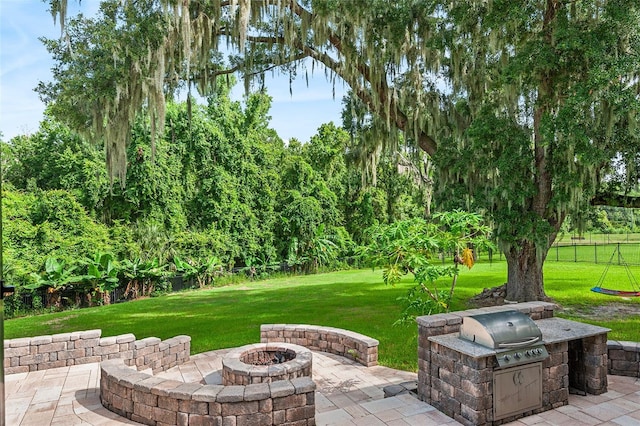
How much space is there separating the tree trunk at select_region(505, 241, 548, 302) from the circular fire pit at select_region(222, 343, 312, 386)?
24.7ft

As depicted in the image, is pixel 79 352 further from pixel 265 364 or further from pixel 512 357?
pixel 512 357

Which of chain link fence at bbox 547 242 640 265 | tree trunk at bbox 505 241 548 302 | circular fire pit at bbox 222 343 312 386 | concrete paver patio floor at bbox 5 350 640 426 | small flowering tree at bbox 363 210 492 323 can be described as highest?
small flowering tree at bbox 363 210 492 323

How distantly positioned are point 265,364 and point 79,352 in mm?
3332

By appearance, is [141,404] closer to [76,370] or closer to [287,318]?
[76,370]

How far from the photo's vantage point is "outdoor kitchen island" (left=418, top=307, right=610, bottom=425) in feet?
15.0

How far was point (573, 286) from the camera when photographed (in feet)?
51.3

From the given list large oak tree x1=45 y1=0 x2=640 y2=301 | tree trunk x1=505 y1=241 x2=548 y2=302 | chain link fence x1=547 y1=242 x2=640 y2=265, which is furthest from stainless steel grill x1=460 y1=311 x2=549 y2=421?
chain link fence x1=547 y1=242 x2=640 y2=265

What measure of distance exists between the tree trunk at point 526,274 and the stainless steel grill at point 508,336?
707cm

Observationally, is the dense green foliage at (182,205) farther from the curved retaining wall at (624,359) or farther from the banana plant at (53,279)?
the curved retaining wall at (624,359)

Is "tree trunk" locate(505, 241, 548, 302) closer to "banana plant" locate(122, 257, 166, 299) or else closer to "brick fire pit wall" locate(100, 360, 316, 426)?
"brick fire pit wall" locate(100, 360, 316, 426)

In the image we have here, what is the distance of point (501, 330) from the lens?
15.5 feet

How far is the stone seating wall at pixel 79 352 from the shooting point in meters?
6.78

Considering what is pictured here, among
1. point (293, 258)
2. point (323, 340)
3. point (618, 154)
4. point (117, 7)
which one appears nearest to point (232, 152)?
point (293, 258)

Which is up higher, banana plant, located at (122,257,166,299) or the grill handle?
the grill handle
